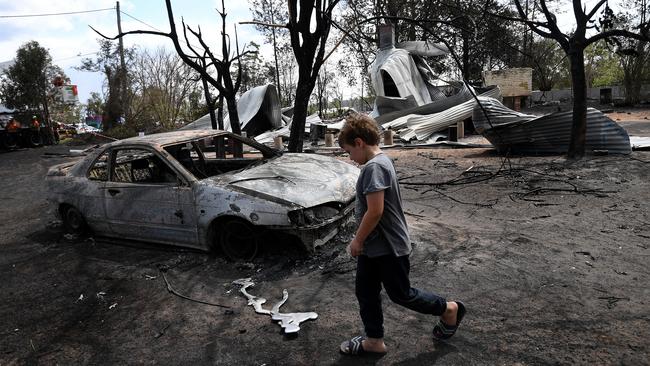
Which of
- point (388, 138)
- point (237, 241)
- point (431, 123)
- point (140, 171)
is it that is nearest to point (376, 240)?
point (237, 241)

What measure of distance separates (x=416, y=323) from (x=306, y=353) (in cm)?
79

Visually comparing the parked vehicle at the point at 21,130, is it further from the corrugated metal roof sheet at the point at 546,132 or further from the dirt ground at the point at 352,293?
the corrugated metal roof sheet at the point at 546,132

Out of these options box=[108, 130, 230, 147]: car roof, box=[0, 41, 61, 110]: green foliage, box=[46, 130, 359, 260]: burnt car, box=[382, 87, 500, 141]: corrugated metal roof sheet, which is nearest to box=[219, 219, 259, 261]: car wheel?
box=[46, 130, 359, 260]: burnt car

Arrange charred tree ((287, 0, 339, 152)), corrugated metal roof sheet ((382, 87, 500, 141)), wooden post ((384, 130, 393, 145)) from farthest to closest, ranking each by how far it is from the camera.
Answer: corrugated metal roof sheet ((382, 87, 500, 141))
wooden post ((384, 130, 393, 145))
charred tree ((287, 0, 339, 152))

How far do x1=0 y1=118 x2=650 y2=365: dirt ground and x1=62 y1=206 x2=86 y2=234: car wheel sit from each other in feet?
0.52

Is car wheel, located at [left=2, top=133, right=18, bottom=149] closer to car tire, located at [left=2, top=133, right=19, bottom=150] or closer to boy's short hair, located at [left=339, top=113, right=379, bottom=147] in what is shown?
car tire, located at [left=2, top=133, right=19, bottom=150]

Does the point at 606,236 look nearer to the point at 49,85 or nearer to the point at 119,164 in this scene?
the point at 119,164

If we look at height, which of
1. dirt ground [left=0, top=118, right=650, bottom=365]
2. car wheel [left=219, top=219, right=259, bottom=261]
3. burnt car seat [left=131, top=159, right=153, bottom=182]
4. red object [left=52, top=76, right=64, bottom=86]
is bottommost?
dirt ground [left=0, top=118, right=650, bottom=365]

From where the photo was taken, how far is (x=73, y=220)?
5895 mm

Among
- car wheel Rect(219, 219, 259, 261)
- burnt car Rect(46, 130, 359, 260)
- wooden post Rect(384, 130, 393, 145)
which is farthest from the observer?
wooden post Rect(384, 130, 393, 145)

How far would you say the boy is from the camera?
2.45 metres

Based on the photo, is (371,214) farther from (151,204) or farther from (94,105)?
(94,105)

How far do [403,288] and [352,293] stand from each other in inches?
42.7

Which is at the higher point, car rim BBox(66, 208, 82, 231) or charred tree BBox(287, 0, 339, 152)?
charred tree BBox(287, 0, 339, 152)
